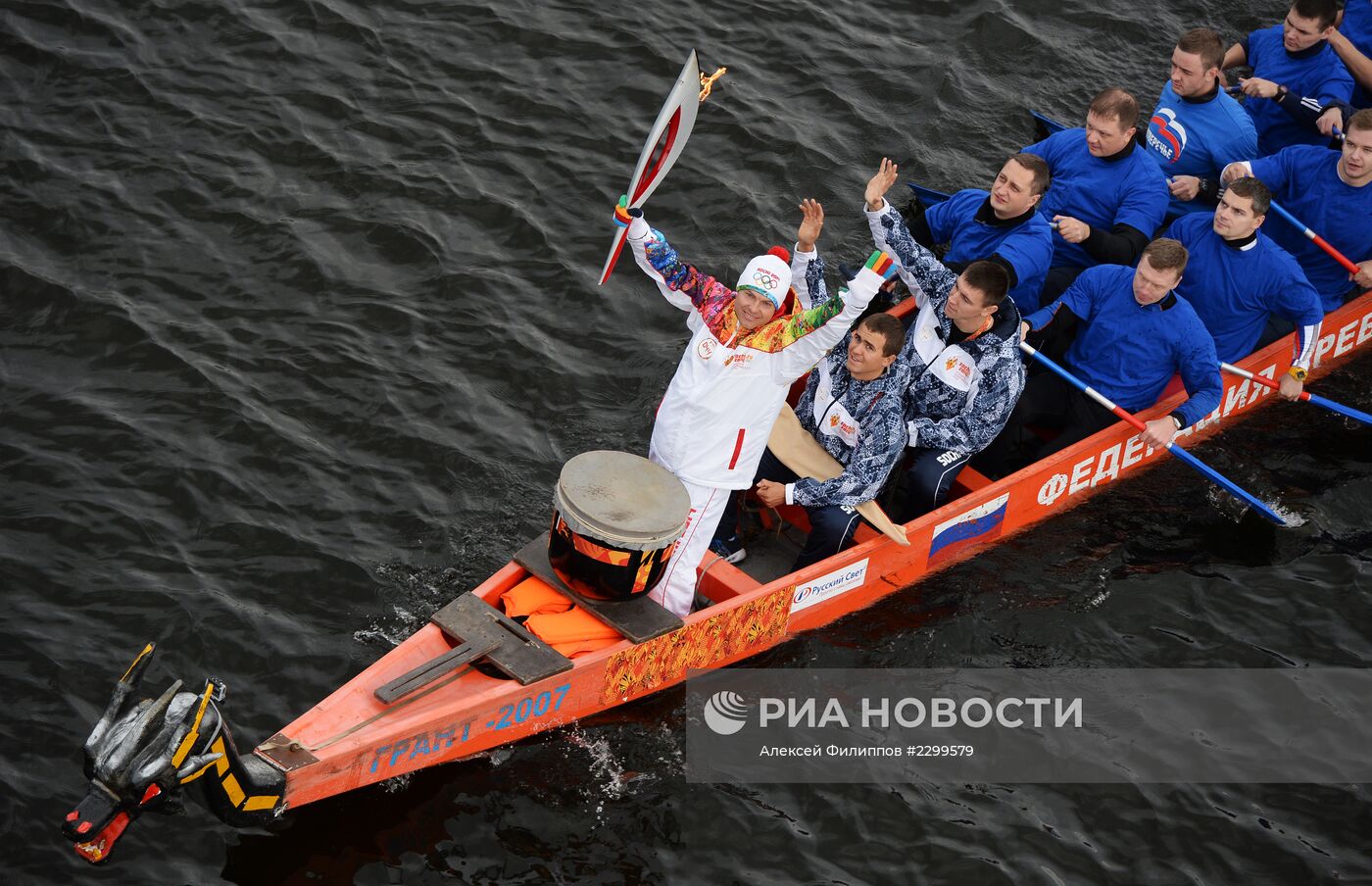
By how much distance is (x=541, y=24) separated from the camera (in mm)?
13414

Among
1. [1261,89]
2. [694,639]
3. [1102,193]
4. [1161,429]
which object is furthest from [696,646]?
[1261,89]

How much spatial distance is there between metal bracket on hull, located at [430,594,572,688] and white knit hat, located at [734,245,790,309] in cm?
222

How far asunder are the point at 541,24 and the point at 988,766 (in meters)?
8.15

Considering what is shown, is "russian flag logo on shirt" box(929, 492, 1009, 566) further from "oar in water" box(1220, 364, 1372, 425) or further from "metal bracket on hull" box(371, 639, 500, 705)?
"metal bracket on hull" box(371, 639, 500, 705)

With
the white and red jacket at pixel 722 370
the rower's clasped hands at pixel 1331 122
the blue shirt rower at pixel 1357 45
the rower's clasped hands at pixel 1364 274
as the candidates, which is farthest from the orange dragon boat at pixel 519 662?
the blue shirt rower at pixel 1357 45

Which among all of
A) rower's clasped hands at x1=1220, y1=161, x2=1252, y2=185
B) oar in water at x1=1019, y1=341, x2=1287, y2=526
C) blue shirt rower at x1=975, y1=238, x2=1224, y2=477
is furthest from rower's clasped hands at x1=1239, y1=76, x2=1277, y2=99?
oar in water at x1=1019, y1=341, x2=1287, y2=526

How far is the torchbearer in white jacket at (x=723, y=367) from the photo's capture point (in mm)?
8047

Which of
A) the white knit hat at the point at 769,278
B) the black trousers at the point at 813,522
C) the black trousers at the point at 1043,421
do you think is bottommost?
the black trousers at the point at 813,522

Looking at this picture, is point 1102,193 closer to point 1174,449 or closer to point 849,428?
point 1174,449

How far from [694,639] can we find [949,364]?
7.47 ft

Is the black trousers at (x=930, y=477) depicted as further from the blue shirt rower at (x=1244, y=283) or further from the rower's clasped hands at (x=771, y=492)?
the blue shirt rower at (x=1244, y=283)

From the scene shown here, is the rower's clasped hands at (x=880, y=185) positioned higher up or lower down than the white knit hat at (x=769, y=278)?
higher up

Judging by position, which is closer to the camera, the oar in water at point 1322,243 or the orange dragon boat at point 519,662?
the orange dragon boat at point 519,662

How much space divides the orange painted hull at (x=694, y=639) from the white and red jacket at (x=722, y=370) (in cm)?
70
